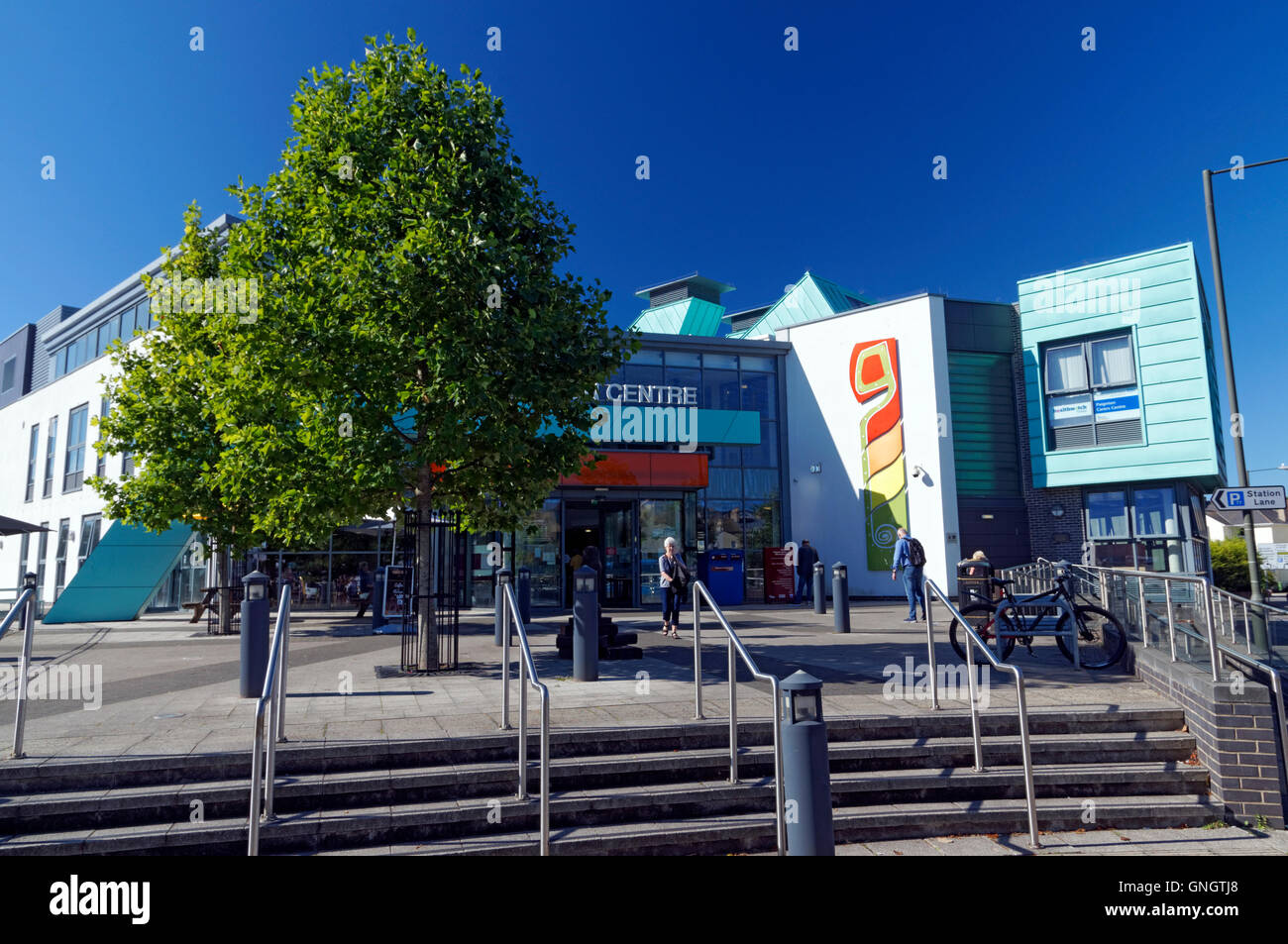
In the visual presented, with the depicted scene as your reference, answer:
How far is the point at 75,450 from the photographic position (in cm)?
2850

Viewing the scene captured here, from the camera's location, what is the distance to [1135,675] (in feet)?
27.4

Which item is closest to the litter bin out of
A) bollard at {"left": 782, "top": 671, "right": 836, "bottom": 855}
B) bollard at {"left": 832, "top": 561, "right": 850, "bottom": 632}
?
bollard at {"left": 832, "top": 561, "right": 850, "bottom": 632}

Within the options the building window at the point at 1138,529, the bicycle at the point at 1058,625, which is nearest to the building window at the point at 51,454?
the bicycle at the point at 1058,625

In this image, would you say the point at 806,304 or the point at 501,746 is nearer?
the point at 501,746

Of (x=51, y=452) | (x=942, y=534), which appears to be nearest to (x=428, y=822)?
(x=942, y=534)

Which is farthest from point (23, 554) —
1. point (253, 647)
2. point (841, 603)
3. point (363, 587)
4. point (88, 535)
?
point (841, 603)

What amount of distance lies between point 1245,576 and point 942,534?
13304mm

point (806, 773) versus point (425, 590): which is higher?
point (425, 590)

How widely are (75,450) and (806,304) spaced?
2658cm

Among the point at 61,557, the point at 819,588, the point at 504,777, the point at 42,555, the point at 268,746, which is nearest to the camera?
the point at 268,746

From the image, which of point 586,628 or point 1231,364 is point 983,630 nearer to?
point 586,628

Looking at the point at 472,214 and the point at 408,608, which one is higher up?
the point at 472,214

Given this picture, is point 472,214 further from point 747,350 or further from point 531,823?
point 747,350
